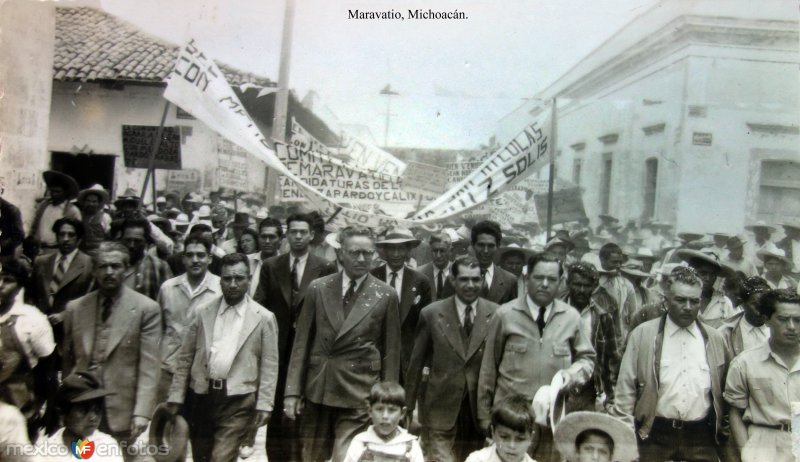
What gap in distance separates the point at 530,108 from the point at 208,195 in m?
2.72

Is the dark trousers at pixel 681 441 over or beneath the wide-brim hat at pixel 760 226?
beneath

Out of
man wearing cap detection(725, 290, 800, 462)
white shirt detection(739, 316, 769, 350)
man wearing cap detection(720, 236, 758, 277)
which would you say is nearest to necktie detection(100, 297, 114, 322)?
man wearing cap detection(725, 290, 800, 462)

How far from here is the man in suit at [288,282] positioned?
5098 mm

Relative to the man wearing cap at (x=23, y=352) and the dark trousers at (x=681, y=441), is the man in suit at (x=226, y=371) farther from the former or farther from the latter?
the dark trousers at (x=681, y=441)

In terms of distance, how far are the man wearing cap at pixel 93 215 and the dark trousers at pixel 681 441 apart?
418 cm

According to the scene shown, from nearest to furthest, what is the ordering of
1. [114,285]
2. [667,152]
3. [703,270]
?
[114,285]
[703,270]
[667,152]

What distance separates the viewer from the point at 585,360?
4.54 meters

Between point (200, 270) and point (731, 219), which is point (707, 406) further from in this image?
point (200, 270)

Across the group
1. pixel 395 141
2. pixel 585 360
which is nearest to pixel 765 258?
pixel 585 360

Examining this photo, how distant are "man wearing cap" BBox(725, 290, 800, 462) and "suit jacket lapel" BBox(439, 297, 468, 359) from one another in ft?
6.00

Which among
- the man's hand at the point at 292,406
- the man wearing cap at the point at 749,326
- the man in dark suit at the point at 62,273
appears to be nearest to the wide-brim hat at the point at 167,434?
the man's hand at the point at 292,406

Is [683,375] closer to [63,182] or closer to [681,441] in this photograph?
[681,441]

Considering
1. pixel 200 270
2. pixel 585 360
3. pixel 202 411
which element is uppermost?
pixel 200 270

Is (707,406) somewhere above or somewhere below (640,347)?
below
